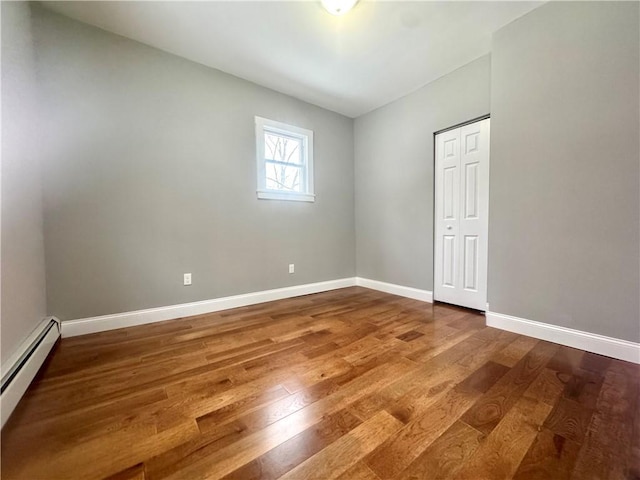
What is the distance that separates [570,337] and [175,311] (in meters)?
3.37

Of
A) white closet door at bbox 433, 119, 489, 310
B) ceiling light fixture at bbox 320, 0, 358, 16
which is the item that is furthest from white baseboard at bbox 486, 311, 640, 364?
ceiling light fixture at bbox 320, 0, 358, 16

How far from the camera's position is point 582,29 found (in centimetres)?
176

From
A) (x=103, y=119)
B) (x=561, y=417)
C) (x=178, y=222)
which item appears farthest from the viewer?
(x=178, y=222)

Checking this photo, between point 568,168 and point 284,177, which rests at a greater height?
point 284,177

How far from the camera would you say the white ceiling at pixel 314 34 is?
193cm

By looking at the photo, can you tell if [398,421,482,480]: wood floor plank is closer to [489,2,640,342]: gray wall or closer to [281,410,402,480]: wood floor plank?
[281,410,402,480]: wood floor plank

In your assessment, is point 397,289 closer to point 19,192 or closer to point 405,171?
point 405,171

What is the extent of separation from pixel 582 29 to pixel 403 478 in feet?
9.68

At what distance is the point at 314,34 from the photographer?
2188 mm

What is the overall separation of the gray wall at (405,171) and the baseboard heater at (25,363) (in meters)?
3.36

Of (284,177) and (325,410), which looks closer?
(325,410)

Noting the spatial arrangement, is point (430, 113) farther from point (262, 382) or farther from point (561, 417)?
point (262, 382)

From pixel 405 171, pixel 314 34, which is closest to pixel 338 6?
pixel 314 34

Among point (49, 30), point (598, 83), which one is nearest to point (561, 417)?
point (598, 83)
